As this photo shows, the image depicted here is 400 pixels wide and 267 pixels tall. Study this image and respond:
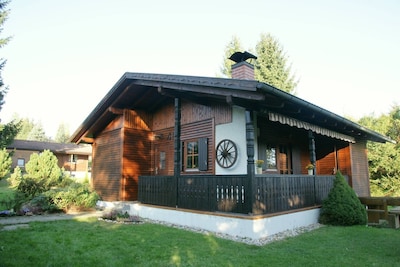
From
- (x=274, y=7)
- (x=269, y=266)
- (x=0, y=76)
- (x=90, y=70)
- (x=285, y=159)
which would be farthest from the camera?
(x=90, y=70)

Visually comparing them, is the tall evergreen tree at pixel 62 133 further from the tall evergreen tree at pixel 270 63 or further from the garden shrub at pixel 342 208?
the garden shrub at pixel 342 208

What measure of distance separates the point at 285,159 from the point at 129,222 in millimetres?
5951

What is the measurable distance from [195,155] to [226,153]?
1.58 m

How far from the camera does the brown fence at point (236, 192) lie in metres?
6.34

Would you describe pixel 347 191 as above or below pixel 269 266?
above

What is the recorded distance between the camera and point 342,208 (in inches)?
300

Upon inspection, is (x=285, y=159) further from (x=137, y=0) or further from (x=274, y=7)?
(x=137, y=0)

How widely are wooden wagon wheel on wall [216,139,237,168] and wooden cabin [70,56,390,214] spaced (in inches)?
1.2

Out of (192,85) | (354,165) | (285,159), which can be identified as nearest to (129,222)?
(192,85)

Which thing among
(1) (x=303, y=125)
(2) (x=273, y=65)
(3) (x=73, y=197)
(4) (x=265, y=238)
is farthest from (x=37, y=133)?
(4) (x=265, y=238)

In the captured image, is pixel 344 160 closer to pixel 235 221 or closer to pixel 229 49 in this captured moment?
pixel 235 221

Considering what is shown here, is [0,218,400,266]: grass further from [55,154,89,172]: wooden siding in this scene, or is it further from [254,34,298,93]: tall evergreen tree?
[55,154,89,172]: wooden siding

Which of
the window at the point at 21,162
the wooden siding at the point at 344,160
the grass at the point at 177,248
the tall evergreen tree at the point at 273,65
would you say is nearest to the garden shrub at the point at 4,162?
the window at the point at 21,162

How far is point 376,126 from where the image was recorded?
18344 millimetres
